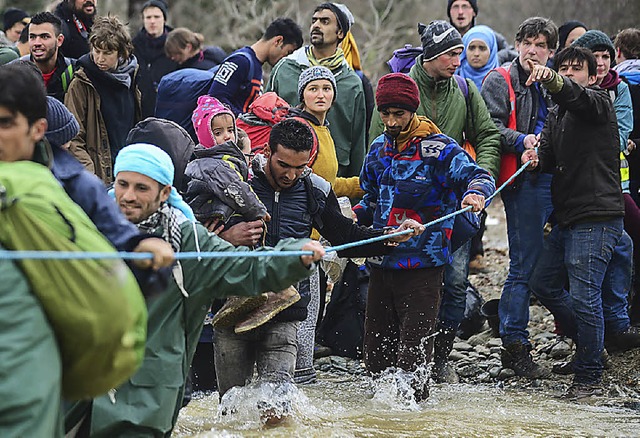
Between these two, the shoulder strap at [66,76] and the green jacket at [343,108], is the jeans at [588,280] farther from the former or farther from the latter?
the shoulder strap at [66,76]

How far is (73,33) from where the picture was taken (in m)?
9.20

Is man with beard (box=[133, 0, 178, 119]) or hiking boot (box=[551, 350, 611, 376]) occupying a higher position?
man with beard (box=[133, 0, 178, 119])

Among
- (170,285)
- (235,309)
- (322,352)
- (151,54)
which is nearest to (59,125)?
(235,309)

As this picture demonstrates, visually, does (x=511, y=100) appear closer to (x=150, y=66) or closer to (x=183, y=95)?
(x=183, y=95)

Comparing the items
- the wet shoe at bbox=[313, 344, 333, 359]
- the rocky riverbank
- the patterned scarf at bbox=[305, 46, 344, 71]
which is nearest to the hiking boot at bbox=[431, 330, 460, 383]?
the rocky riverbank

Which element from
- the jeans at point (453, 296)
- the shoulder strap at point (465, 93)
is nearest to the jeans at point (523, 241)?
the jeans at point (453, 296)

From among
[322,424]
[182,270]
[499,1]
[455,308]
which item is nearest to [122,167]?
[182,270]

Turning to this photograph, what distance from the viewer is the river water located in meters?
6.17

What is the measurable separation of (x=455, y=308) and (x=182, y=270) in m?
3.65

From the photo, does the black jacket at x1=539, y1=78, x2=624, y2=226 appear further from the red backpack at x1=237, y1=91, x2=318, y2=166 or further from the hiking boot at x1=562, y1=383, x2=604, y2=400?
the red backpack at x1=237, y1=91, x2=318, y2=166

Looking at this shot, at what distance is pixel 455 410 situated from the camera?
23.3 ft

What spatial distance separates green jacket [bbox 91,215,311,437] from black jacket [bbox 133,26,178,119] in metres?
5.85

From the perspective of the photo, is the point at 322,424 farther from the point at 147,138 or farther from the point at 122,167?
the point at 122,167

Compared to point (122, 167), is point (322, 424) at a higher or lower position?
lower
